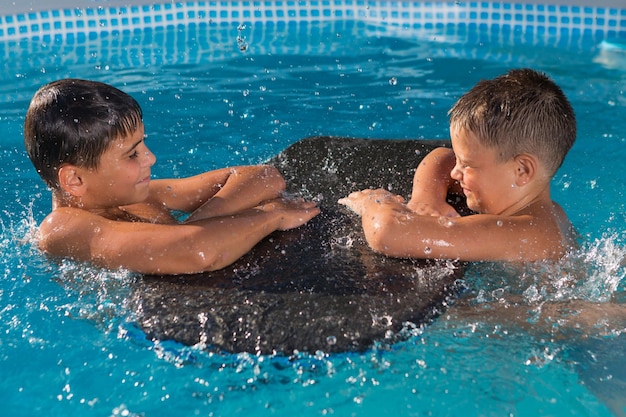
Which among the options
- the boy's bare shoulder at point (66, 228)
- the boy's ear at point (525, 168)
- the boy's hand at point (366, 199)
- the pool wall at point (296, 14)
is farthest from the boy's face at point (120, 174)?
the pool wall at point (296, 14)

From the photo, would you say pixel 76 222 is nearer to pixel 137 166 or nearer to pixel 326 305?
pixel 137 166

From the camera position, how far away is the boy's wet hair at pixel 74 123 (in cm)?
312

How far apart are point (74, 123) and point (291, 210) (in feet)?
3.36

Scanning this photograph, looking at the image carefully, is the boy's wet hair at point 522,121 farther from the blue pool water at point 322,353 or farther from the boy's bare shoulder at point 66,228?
the boy's bare shoulder at point 66,228

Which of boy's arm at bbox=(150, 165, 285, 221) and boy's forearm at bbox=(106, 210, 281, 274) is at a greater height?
boy's arm at bbox=(150, 165, 285, 221)

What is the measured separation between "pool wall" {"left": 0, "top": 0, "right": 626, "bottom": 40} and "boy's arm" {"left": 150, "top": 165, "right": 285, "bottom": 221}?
511cm

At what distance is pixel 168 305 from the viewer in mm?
2918

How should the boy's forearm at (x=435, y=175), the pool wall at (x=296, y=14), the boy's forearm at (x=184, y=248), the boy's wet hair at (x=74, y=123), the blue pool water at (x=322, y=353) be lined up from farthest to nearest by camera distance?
the pool wall at (x=296, y=14) < the boy's forearm at (x=435, y=175) < the boy's wet hair at (x=74, y=123) < the boy's forearm at (x=184, y=248) < the blue pool water at (x=322, y=353)

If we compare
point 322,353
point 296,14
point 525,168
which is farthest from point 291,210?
point 296,14

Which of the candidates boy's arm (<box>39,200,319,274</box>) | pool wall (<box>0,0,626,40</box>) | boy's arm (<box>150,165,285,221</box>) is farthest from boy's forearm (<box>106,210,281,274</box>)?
pool wall (<box>0,0,626,40</box>)

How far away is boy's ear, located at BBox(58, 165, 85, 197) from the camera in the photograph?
318 cm

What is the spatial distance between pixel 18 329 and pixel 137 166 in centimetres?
84

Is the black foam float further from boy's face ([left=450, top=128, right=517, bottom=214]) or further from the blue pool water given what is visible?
boy's face ([left=450, top=128, right=517, bottom=214])

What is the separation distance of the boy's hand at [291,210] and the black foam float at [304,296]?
0.04 m
